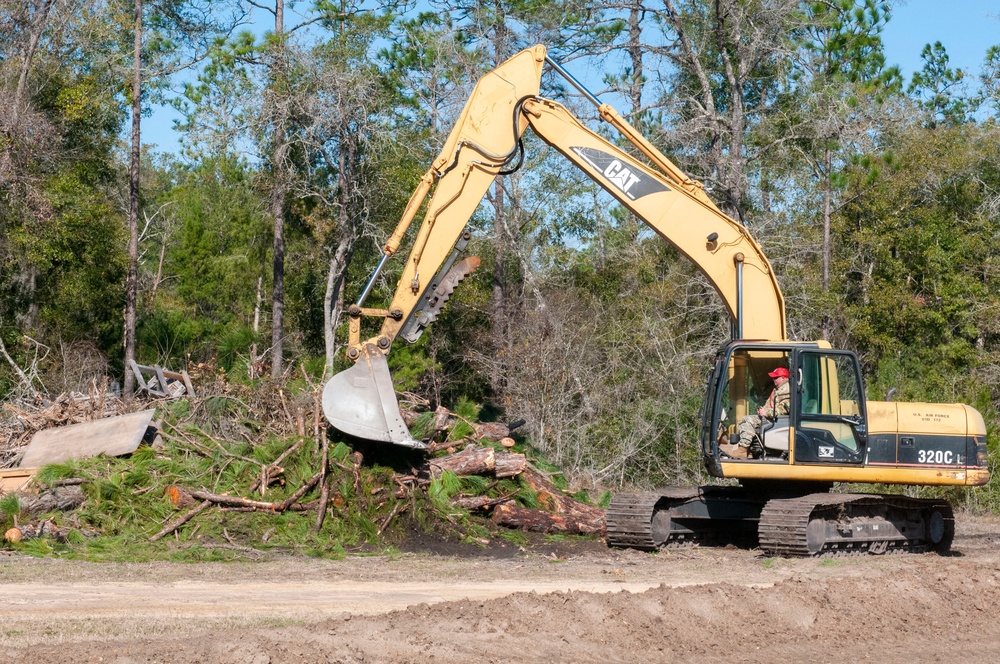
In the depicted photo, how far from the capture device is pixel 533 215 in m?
24.9

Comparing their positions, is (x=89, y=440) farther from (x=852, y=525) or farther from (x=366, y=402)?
(x=852, y=525)

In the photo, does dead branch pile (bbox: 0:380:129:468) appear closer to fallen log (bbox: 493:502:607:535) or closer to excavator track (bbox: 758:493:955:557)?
fallen log (bbox: 493:502:607:535)

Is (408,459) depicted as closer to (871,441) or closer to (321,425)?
(321,425)

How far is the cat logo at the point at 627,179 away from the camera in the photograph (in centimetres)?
1341

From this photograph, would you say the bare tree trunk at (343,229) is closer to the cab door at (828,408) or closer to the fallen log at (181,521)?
the fallen log at (181,521)

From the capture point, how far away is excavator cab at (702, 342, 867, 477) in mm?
12383

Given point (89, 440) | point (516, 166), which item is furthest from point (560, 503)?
point (89, 440)

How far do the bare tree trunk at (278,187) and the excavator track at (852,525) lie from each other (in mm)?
12288

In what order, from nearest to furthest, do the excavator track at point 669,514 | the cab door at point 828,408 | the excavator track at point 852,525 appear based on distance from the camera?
the excavator track at point 852,525 → the cab door at point 828,408 → the excavator track at point 669,514

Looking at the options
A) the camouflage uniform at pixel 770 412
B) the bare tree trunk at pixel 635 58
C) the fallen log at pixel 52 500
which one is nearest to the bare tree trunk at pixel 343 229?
the bare tree trunk at pixel 635 58

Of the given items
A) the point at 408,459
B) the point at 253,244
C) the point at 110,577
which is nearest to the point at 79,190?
the point at 253,244

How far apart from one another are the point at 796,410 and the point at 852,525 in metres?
1.59

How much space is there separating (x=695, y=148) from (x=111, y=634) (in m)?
17.7

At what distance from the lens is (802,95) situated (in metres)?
22.8
